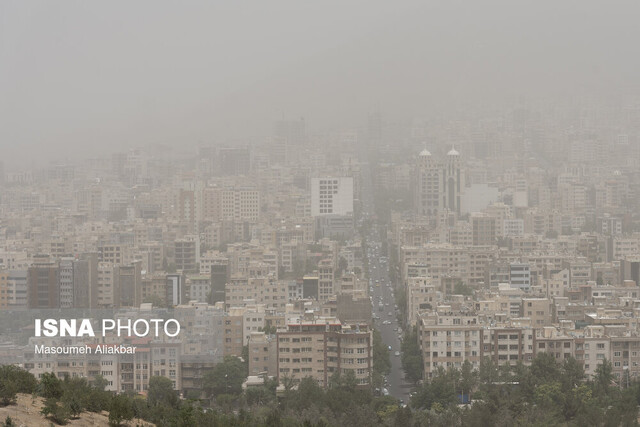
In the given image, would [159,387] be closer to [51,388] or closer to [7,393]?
[51,388]

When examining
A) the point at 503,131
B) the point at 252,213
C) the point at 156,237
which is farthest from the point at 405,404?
the point at 503,131

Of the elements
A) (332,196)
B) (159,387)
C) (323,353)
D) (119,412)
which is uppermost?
(332,196)

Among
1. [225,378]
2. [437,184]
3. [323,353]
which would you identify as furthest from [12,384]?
[437,184]

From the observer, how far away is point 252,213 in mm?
22219

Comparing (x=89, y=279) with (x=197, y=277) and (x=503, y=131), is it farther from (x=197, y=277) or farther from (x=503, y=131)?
(x=503, y=131)

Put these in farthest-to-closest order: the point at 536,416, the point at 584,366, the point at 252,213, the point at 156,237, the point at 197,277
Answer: the point at 252,213 < the point at 156,237 < the point at 197,277 < the point at 584,366 < the point at 536,416

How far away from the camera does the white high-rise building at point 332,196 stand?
22.6m

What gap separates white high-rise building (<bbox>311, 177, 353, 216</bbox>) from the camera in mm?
22609

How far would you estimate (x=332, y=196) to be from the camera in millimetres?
23438

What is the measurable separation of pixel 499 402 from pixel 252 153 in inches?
725

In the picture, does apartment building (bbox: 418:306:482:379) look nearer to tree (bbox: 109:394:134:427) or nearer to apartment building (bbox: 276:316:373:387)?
apartment building (bbox: 276:316:373:387)

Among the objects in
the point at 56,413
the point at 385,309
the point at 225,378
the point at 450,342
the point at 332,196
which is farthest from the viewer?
the point at 332,196

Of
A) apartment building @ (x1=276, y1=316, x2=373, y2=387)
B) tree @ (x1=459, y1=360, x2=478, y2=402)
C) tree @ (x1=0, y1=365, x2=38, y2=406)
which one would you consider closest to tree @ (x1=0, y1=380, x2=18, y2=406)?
tree @ (x1=0, y1=365, x2=38, y2=406)

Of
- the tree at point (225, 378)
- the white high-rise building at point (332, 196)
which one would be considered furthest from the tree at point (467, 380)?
the white high-rise building at point (332, 196)
